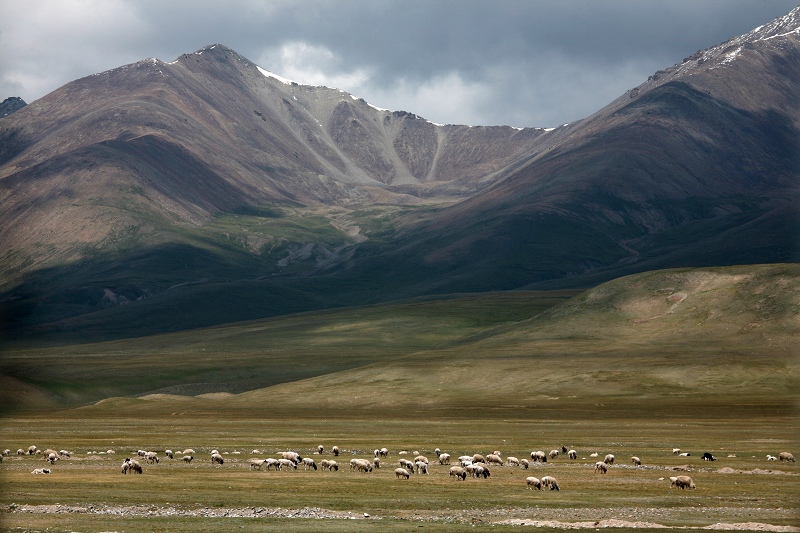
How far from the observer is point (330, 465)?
62375 mm

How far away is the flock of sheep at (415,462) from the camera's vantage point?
57.2 meters

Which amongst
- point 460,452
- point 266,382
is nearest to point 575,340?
point 266,382

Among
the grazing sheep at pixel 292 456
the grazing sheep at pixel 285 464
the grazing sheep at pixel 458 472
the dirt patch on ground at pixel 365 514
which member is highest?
the grazing sheep at pixel 292 456

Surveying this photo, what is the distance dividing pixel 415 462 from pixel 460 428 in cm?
4046

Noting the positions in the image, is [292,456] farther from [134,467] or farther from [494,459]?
[494,459]

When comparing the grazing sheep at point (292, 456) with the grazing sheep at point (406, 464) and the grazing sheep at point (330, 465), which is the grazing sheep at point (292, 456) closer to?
the grazing sheep at point (330, 465)

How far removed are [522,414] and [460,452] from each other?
5157 cm

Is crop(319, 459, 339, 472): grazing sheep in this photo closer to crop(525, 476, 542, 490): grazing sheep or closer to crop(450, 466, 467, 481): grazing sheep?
crop(450, 466, 467, 481): grazing sheep

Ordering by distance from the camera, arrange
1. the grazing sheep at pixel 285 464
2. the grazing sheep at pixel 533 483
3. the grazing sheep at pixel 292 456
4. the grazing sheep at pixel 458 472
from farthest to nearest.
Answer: the grazing sheep at pixel 292 456 < the grazing sheep at pixel 285 464 < the grazing sheep at pixel 458 472 < the grazing sheep at pixel 533 483

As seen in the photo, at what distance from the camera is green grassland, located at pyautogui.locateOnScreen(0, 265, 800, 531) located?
148ft

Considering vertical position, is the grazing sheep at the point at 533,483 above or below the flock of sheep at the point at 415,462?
below

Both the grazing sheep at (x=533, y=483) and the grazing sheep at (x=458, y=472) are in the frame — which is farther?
the grazing sheep at (x=458, y=472)

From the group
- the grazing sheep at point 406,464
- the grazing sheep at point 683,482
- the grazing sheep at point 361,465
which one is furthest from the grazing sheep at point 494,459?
the grazing sheep at point 683,482

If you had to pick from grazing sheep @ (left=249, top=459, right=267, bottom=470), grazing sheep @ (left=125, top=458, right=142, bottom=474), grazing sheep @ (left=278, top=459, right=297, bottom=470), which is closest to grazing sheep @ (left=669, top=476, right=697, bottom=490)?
grazing sheep @ (left=278, top=459, right=297, bottom=470)
